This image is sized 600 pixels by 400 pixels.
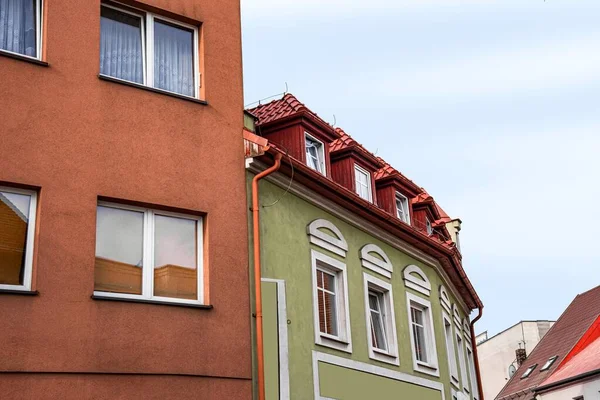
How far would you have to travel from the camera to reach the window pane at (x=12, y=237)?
37.1 ft

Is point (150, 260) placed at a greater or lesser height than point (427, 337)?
lesser

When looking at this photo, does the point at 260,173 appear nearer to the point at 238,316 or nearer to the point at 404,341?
the point at 238,316

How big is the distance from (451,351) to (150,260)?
1181 cm

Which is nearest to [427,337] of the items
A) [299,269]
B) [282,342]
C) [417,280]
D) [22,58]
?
[417,280]

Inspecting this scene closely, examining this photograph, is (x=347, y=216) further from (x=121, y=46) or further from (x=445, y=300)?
(x=121, y=46)

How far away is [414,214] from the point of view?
2350cm

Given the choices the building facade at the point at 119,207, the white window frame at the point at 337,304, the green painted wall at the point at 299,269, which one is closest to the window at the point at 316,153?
the green painted wall at the point at 299,269

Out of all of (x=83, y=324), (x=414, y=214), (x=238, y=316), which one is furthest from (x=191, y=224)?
(x=414, y=214)

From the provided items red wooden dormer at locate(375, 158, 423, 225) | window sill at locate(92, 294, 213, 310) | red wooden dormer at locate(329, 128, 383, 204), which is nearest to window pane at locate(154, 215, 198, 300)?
window sill at locate(92, 294, 213, 310)

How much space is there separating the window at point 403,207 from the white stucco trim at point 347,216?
4.45ft

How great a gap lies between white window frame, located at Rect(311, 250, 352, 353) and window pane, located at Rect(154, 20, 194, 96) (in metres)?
3.97

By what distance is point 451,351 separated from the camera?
22.4 m

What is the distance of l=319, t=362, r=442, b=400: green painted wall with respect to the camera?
15469 millimetres

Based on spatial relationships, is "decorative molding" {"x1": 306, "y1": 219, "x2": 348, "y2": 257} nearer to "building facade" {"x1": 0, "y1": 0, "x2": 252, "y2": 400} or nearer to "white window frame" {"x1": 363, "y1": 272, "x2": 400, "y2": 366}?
Result: "white window frame" {"x1": 363, "y1": 272, "x2": 400, "y2": 366}
